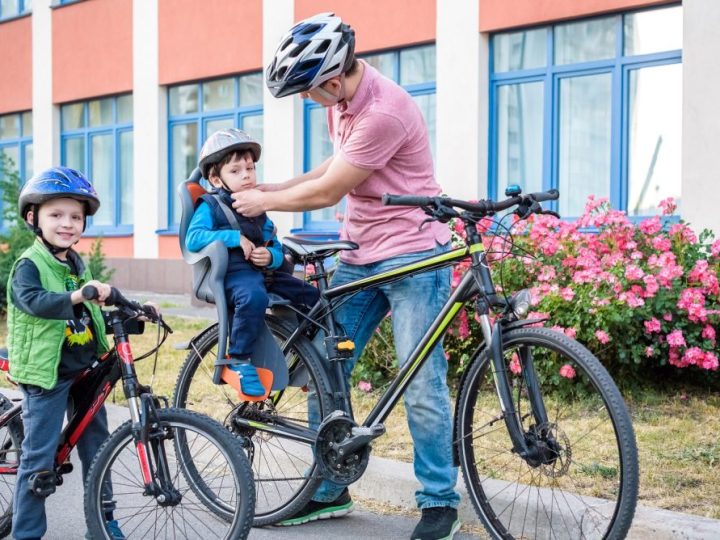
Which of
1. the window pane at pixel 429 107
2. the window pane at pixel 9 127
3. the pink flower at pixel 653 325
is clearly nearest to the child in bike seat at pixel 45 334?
the pink flower at pixel 653 325

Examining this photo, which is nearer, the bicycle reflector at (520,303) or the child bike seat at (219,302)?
the bicycle reflector at (520,303)

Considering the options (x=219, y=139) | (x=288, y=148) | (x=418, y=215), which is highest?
(x=288, y=148)

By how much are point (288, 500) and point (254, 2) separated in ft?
36.5

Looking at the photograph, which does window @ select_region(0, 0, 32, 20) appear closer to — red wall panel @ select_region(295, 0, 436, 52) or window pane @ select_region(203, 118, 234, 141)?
window pane @ select_region(203, 118, 234, 141)

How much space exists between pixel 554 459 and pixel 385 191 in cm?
128

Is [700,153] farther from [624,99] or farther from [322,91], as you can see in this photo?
[322,91]

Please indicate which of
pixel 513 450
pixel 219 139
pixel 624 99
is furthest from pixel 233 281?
pixel 624 99

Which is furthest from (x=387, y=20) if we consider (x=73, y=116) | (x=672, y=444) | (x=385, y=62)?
(x=672, y=444)

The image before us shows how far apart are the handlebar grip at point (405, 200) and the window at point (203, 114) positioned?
36.7ft

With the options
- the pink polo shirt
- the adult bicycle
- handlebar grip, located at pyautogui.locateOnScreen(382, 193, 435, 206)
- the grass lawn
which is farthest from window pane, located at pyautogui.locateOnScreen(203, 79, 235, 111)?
handlebar grip, located at pyautogui.locateOnScreen(382, 193, 435, 206)

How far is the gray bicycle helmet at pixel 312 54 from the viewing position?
4.01 m

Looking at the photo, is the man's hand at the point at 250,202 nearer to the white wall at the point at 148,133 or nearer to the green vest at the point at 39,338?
the green vest at the point at 39,338

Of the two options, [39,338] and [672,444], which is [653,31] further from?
[39,338]

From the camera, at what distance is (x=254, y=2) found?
1448 cm
